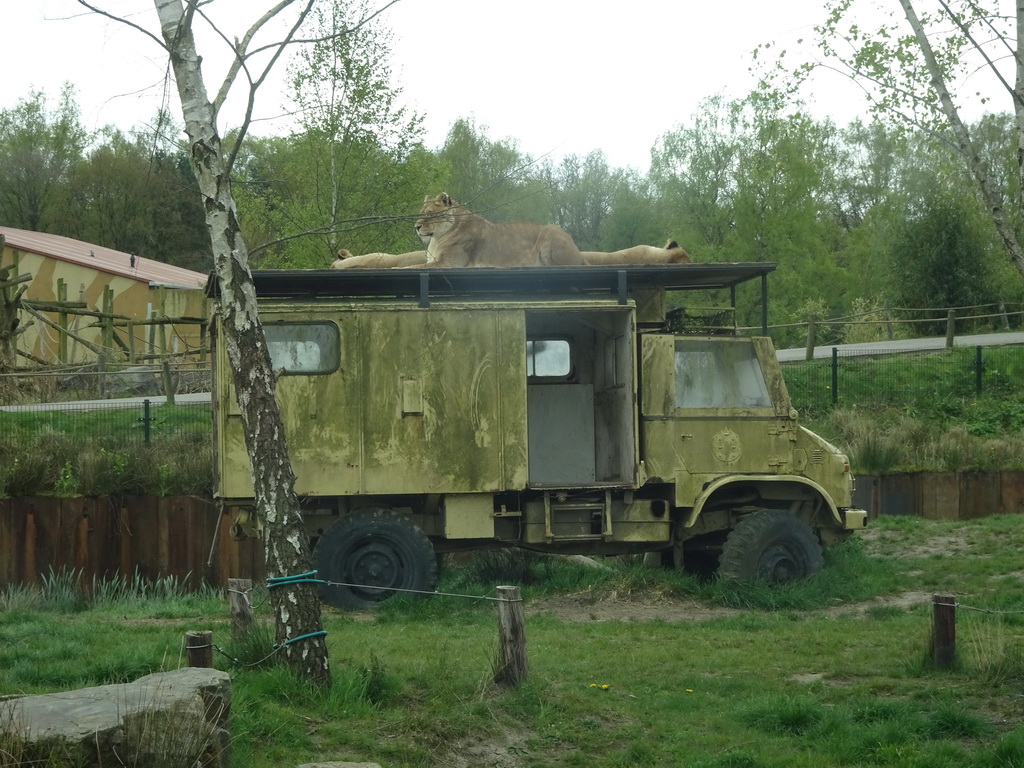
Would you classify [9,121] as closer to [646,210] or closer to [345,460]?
[646,210]

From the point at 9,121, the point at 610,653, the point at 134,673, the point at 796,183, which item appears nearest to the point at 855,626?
the point at 610,653

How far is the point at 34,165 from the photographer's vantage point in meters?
61.5

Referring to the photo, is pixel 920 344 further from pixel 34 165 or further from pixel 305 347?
pixel 34 165

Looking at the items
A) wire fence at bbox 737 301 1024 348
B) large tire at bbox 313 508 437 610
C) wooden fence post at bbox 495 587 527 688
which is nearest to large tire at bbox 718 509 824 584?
large tire at bbox 313 508 437 610

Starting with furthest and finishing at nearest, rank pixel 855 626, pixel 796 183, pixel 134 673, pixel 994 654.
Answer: pixel 796 183 < pixel 855 626 < pixel 994 654 < pixel 134 673

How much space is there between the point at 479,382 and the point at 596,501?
69.9 inches

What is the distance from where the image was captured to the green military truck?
12.0m

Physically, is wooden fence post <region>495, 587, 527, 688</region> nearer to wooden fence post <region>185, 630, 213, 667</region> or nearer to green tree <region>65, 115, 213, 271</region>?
wooden fence post <region>185, 630, 213, 667</region>

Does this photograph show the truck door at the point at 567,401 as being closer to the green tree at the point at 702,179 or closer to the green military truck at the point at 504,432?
the green military truck at the point at 504,432

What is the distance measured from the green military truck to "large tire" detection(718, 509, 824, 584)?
2 cm

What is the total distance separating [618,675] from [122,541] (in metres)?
9.86

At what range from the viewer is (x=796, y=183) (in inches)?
1921

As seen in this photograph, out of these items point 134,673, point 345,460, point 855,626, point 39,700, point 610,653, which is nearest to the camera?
point 39,700

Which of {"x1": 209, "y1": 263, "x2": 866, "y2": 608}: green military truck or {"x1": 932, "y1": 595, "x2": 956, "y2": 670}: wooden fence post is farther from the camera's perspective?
{"x1": 209, "y1": 263, "x2": 866, "y2": 608}: green military truck
